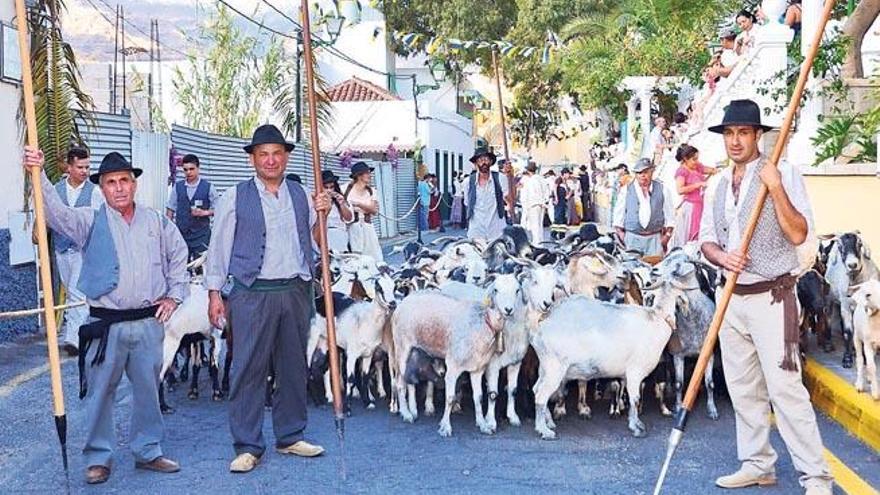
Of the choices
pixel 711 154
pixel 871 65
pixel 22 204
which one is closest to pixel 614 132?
pixel 711 154

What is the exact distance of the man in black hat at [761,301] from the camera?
550 centimetres

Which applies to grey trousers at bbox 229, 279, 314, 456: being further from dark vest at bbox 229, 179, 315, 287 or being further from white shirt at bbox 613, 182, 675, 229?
white shirt at bbox 613, 182, 675, 229

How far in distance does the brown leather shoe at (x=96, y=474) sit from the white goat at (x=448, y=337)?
7.26 ft

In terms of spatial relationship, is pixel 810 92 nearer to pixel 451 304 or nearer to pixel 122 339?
pixel 451 304

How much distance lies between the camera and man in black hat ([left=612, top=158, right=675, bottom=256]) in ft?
35.2

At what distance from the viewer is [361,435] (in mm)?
7461

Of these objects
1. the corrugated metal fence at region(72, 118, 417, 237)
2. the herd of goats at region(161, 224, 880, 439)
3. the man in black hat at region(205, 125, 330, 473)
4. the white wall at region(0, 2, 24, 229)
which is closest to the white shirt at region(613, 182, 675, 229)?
the herd of goats at region(161, 224, 880, 439)

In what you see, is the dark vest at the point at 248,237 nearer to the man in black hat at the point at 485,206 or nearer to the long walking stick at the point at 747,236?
the long walking stick at the point at 747,236

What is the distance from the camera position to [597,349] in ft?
23.8

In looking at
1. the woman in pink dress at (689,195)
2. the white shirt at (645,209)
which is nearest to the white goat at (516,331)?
the white shirt at (645,209)

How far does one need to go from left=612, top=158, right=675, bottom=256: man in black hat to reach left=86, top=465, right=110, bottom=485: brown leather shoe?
6.09 metres

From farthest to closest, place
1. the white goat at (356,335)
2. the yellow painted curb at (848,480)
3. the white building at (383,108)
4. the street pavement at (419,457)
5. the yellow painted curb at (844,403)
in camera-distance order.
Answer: the white building at (383,108), the white goat at (356,335), the yellow painted curb at (844,403), the street pavement at (419,457), the yellow painted curb at (848,480)

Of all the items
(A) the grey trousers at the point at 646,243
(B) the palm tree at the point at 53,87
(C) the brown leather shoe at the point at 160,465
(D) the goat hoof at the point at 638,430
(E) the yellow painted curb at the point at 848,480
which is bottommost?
(E) the yellow painted curb at the point at 848,480

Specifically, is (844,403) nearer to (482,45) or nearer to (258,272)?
(258,272)
